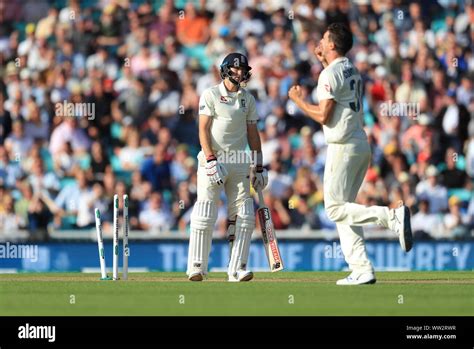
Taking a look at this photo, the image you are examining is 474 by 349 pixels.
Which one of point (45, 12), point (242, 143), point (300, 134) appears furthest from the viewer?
point (45, 12)

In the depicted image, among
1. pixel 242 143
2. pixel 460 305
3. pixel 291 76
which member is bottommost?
pixel 460 305

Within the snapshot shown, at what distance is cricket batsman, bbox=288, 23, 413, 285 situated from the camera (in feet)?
37.3

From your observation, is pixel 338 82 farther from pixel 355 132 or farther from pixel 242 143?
pixel 242 143

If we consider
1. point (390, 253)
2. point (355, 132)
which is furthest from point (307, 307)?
point (390, 253)

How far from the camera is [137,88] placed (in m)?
20.0

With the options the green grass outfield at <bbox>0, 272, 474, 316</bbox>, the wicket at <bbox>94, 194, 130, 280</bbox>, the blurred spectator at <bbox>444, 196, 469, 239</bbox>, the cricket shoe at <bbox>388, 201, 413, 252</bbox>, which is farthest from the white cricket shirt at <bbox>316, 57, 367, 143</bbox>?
the blurred spectator at <bbox>444, 196, 469, 239</bbox>

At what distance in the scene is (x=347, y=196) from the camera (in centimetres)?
1152

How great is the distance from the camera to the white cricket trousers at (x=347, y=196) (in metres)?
11.4

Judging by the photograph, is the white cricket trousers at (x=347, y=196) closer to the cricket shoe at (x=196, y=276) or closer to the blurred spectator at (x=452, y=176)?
the cricket shoe at (x=196, y=276)

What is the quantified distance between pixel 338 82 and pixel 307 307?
242 cm

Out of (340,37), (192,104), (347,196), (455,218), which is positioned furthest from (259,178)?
(192,104)

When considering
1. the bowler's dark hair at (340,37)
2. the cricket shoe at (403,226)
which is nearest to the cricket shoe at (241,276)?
the cricket shoe at (403,226)

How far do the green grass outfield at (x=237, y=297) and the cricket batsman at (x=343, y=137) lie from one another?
393 millimetres

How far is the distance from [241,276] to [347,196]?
1517mm
